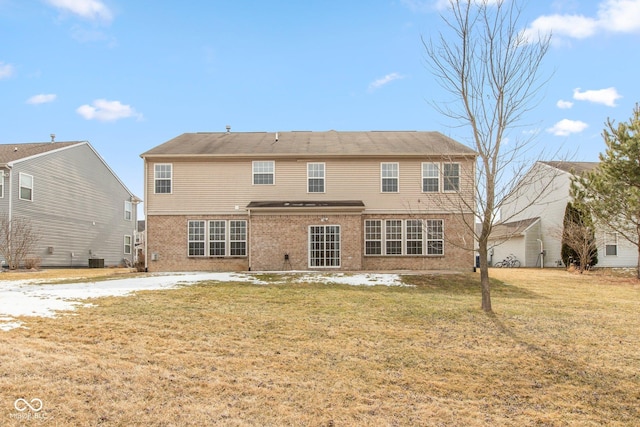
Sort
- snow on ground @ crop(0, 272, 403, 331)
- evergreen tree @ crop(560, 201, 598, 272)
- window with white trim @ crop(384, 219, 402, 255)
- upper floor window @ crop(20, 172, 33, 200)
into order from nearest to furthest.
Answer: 1. snow on ground @ crop(0, 272, 403, 331)
2. window with white trim @ crop(384, 219, 402, 255)
3. evergreen tree @ crop(560, 201, 598, 272)
4. upper floor window @ crop(20, 172, 33, 200)

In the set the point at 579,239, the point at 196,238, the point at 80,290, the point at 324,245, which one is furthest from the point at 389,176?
the point at 80,290

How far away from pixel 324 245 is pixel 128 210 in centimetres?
2222

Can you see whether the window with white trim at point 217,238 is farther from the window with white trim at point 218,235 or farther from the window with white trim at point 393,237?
the window with white trim at point 393,237

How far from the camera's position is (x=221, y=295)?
12.0 meters

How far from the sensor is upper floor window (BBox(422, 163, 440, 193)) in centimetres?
2048

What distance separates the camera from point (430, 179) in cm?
2058

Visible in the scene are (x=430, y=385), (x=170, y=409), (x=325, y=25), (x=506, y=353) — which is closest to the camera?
(x=170, y=409)

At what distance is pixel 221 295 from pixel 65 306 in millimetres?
3618

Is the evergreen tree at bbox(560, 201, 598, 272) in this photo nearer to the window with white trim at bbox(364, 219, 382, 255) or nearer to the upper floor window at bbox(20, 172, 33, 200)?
the window with white trim at bbox(364, 219, 382, 255)

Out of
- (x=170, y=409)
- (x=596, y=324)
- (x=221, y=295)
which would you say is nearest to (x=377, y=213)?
(x=221, y=295)

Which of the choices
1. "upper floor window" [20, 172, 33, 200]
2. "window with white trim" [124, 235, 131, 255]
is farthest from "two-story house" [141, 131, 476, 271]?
"window with white trim" [124, 235, 131, 255]

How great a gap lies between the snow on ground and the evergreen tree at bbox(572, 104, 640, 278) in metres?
10.0

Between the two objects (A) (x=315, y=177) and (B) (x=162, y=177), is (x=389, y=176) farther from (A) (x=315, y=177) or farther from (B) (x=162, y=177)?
(B) (x=162, y=177)

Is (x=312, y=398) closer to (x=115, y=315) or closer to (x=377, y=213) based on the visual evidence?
(x=115, y=315)
